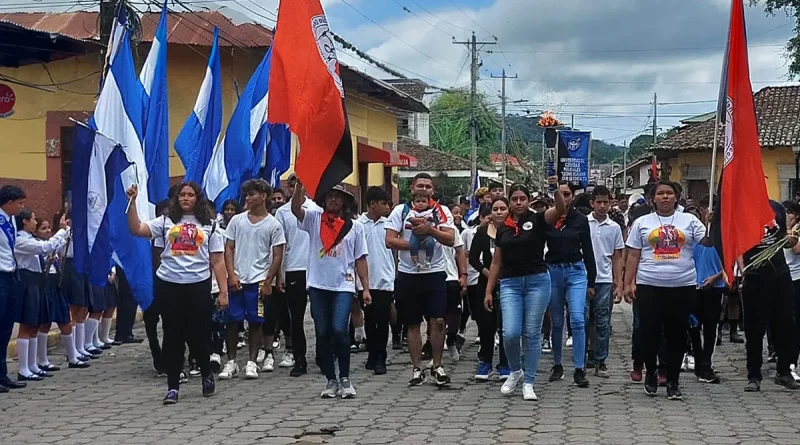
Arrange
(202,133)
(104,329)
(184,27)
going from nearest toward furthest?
(104,329) → (202,133) → (184,27)

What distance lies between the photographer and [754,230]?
28.8 feet

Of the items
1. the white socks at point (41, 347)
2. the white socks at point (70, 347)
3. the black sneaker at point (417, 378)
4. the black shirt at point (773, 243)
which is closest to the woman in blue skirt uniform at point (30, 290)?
the white socks at point (41, 347)

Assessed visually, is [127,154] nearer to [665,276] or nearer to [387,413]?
[387,413]

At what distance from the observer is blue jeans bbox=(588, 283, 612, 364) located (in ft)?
33.7

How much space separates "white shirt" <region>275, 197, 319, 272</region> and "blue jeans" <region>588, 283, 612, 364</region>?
300cm

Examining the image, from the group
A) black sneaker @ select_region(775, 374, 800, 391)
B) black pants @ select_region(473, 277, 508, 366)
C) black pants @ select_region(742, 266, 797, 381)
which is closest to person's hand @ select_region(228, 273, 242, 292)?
black pants @ select_region(473, 277, 508, 366)

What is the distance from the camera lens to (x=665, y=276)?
28.9 feet

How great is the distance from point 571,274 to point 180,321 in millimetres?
3696

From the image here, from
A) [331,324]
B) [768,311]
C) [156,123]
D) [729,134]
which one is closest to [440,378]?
[331,324]

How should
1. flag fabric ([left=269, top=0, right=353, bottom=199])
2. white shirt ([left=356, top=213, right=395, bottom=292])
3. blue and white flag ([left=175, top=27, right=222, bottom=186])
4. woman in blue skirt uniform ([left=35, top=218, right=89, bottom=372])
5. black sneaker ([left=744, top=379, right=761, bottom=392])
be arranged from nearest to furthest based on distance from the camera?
flag fabric ([left=269, top=0, right=353, bottom=199]), black sneaker ([left=744, top=379, right=761, bottom=392]), woman in blue skirt uniform ([left=35, top=218, right=89, bottom=372]), white shirt ([left=356, top=213, right=395, bottom=292]), blue and white flag ([left=175, top=27, right=222, bottom=186])

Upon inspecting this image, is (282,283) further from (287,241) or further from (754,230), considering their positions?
(754,230)

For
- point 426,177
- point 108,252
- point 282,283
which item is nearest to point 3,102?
point 108,252

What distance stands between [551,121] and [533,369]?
344cm

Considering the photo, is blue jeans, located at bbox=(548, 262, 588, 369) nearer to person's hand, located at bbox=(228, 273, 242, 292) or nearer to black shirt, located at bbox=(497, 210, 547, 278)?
black shirt, located at bbox=(497, 210, 547, 278)
